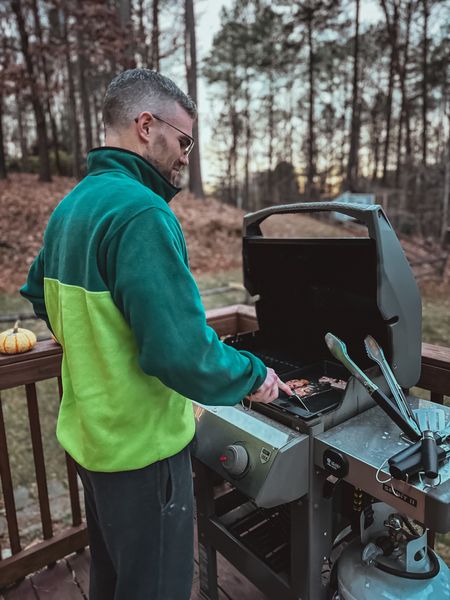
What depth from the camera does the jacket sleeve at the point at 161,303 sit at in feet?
2.99

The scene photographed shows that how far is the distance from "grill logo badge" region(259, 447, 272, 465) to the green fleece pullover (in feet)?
0.72

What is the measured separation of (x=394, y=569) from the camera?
49.2 inches

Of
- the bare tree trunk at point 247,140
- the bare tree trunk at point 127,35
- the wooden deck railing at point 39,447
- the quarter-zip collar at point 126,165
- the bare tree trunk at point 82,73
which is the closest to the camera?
the quarter-zip collar at point 126,165

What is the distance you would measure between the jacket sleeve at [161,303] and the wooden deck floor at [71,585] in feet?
4.65

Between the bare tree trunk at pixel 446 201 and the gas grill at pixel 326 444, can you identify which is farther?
the bare tree trunk at pixel 446 201

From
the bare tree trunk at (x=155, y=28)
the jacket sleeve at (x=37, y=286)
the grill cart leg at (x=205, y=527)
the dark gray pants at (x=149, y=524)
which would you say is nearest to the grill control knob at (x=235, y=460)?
the dark gray pants at (x=149, y=524)

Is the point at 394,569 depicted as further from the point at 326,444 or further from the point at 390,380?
the point at 390,380

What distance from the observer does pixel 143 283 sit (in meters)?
0.91

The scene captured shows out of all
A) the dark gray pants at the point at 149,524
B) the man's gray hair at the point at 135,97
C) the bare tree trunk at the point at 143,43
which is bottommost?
the dark gray pants at the point at 149,524

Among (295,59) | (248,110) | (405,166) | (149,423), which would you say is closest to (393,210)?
(405,166)

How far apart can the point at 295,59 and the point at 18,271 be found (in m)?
12.9

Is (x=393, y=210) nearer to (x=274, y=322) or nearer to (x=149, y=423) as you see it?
(x=274, y=322)

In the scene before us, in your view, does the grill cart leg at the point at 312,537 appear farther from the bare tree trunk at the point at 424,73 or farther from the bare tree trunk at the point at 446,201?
the bare tree trunk at the point at 424,73

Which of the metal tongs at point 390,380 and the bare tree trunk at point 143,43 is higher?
the bare tree trunk at point 143,43
